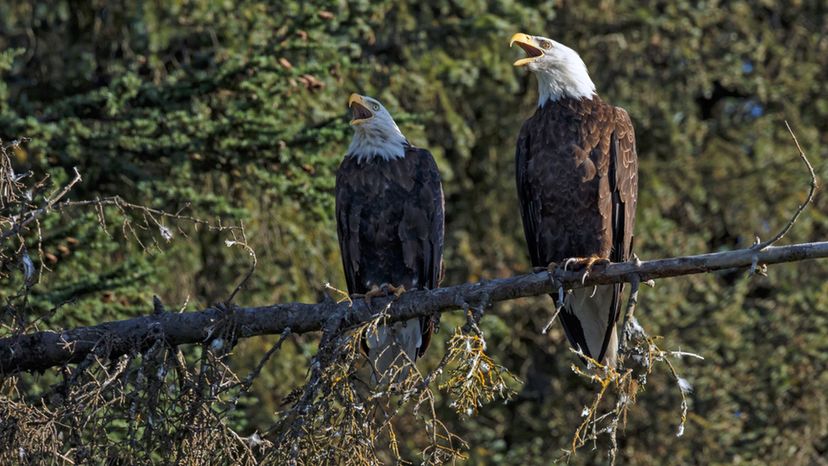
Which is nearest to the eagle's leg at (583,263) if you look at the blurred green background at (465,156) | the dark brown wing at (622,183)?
the dark brown wing at (622,183)

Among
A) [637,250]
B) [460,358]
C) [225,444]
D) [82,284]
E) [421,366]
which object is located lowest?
[421,366]

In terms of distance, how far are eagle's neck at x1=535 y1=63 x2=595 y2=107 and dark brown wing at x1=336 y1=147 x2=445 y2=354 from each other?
661 mm

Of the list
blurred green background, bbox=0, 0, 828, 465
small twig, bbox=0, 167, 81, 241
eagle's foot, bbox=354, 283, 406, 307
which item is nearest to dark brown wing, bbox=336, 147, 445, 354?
blurred green background, bbox=0, 0, 828, 465

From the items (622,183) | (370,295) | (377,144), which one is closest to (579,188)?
(622,183)

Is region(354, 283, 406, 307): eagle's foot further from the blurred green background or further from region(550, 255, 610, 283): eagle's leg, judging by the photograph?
the blurred green background

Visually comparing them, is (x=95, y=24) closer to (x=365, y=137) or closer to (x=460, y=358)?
A: (x=365, y=137)

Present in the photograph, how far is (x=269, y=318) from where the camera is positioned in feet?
15.3

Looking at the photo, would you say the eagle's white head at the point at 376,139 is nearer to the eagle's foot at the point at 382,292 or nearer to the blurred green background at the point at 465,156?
the blurred green background at the point at 465,156

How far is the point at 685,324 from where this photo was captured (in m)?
10.1

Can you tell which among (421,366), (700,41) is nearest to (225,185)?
(421,366)

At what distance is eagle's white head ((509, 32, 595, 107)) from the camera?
6.06 meters

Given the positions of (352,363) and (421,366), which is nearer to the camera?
(352,363)

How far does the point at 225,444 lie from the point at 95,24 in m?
5.37

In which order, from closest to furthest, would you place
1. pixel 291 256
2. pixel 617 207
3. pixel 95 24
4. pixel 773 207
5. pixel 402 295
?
1. pixel 402 295
2. pixel 617 207
3. pixel 291 256
4. pixel 95 24
5. pixel 773 207
